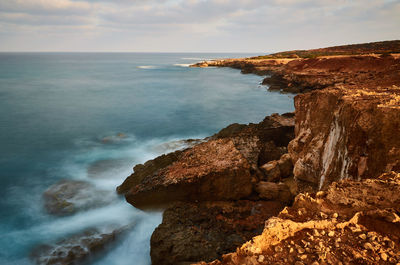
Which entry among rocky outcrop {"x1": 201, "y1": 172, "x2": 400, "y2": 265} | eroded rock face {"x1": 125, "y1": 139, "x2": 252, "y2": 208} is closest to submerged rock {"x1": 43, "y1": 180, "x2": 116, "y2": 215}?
eroded rock face {"x1": 125, "y1": 139, "x2": 252, "y2": 208}

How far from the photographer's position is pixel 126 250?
792 centimetres

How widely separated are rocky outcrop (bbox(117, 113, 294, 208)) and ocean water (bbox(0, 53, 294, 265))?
877mm

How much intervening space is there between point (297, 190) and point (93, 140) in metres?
14.2

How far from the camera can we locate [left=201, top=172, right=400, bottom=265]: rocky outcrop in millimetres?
2785

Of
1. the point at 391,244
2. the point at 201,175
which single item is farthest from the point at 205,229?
the point at 391,244

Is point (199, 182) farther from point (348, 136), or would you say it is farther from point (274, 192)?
point (348, 136)

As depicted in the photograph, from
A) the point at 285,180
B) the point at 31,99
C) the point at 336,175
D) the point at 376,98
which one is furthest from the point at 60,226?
the point at 31,99

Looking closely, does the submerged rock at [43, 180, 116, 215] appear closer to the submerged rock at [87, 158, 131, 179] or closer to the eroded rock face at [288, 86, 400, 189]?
the submerged rock at [87, 158, 131, 179]

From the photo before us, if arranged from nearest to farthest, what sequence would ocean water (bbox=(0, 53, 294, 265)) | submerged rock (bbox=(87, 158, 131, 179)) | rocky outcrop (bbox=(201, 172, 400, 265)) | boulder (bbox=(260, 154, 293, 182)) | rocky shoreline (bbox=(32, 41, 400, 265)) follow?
rocky outcrop (bbox=(201, 172, 400, 265)) → rocky shoreline (bbox=(32, 41, 400, 265)) → ocean water (bbox=(0, 53, 294, 265)) → boulder (bbox=(260, 154, 293, 182)) → submerged rock (bbox=(87, 158, 131, 179))

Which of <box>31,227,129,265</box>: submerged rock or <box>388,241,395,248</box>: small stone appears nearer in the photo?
<box>388,241,395,248</box>: small stone

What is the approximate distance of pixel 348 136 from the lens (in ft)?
19.5

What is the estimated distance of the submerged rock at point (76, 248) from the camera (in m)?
7.47

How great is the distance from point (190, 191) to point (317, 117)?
4.85 meters

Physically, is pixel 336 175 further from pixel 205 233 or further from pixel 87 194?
pixel 87 194
